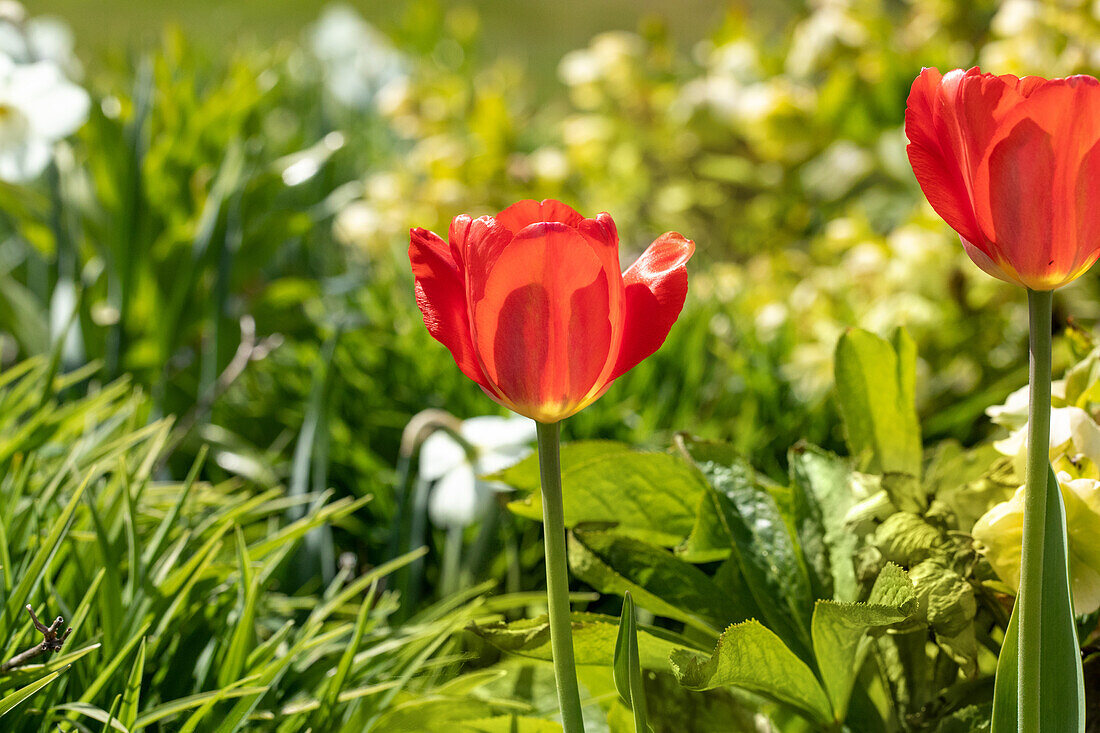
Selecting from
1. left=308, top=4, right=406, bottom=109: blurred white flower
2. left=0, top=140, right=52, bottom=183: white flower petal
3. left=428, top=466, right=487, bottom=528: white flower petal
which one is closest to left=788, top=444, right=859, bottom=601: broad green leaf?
left=428, top=466, right=487, bottom=528: white flower petal

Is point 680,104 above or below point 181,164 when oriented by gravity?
above

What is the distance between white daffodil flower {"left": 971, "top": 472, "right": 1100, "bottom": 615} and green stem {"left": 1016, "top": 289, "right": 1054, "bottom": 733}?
91mm

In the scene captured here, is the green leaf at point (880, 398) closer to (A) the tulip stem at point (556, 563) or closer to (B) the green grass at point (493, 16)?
(A) the tulip stem at point (556, 563)

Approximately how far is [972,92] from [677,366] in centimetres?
102

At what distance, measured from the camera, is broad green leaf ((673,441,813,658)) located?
539 millimetres

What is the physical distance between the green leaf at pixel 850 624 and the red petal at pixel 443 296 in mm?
196

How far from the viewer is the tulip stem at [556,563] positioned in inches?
14.3

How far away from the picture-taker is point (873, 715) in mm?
545

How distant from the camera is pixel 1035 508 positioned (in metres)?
0.35

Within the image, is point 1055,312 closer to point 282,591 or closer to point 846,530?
point 846,530

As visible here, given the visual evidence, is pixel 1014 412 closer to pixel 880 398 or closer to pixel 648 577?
pixel 880 398

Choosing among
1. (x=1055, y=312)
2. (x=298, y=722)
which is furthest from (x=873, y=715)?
(x=1055, y=312)

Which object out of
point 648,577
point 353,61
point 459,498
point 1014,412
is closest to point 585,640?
point 648,577

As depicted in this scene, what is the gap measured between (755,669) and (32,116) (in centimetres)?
117
